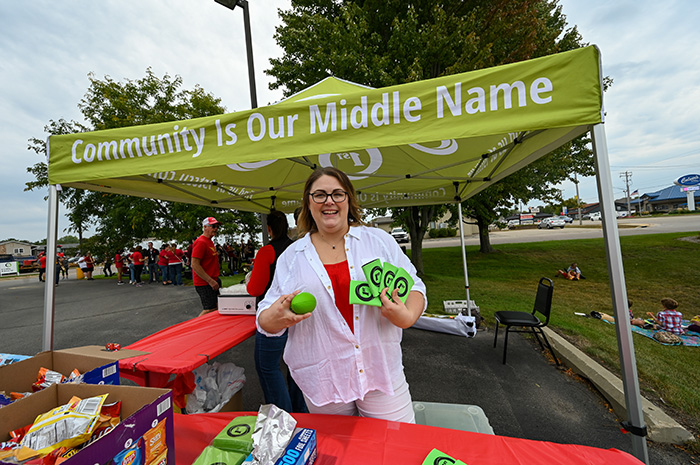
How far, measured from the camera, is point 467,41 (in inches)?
269

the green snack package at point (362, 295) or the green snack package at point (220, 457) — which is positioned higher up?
the green snack package at point (362, 295)

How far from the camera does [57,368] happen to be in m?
1.68

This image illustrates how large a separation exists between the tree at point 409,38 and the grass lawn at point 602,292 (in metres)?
5.96

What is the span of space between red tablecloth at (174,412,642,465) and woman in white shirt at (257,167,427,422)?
110mm

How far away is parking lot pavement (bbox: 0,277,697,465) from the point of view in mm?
2578

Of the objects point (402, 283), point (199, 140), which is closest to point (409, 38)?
point (199, 140)

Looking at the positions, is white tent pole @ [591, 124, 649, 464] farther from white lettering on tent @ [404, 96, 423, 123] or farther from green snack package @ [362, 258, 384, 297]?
green snack package @ [362, 258, 384, 297]

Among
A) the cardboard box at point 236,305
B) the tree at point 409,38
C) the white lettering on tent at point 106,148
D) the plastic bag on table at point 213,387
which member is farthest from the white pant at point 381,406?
the tree at point 409,38

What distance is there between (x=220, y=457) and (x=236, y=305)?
8.60ft

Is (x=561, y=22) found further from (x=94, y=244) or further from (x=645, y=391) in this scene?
(x=94, y=244)

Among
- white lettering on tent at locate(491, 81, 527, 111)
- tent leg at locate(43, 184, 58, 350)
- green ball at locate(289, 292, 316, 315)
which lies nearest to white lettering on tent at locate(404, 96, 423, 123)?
white lettering on tent at locate(491, 81, 527, 111)

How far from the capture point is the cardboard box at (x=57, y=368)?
1.42 m

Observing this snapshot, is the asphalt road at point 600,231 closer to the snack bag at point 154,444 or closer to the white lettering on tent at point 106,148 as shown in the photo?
the white lettering on tent at point 106,148

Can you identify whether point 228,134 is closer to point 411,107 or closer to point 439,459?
point 411,107
